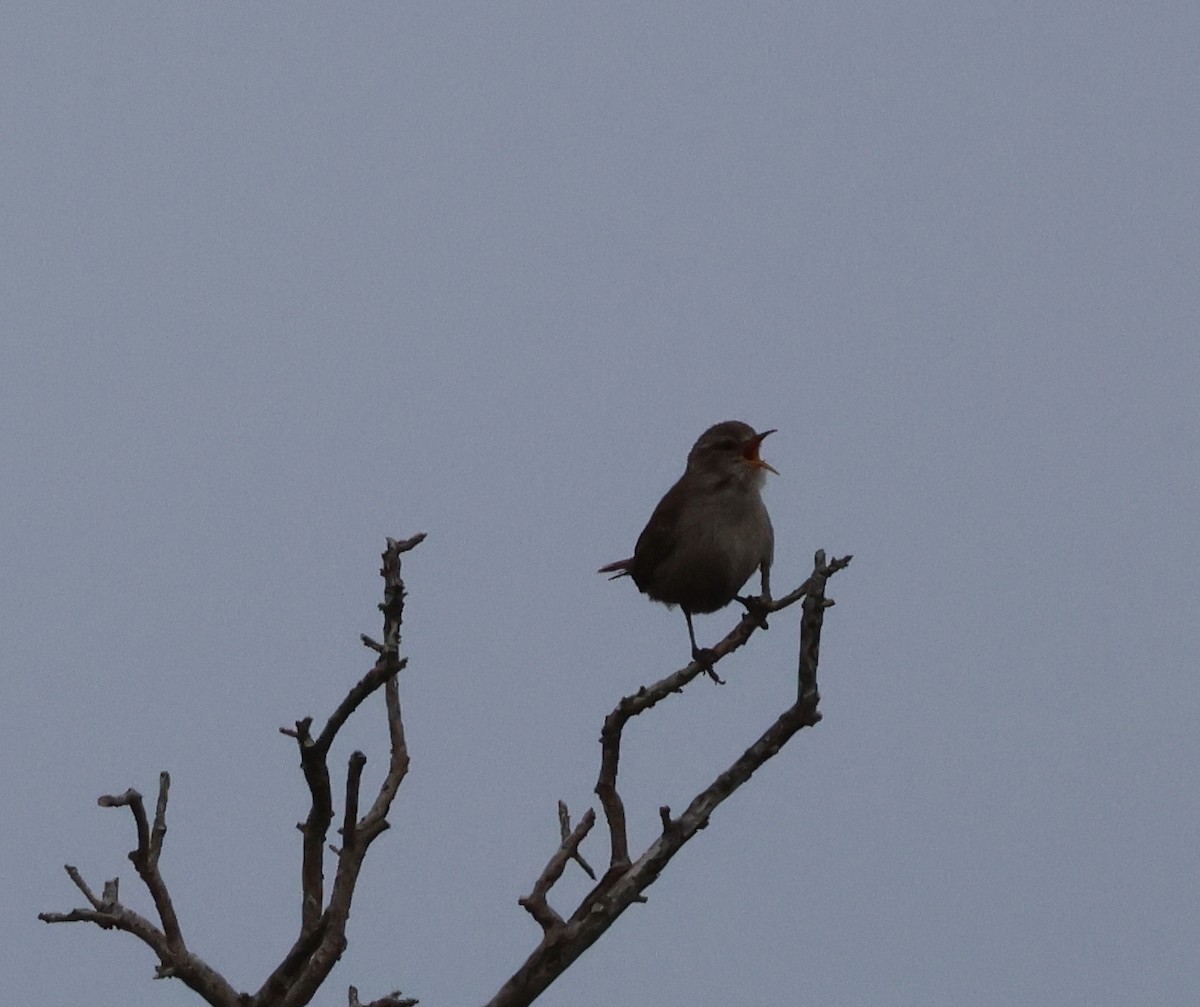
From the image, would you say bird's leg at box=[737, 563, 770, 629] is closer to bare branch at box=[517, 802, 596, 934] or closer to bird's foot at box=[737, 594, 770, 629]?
bird's foot at box=[737, 594, 770, 629]

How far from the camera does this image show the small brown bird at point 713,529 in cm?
911

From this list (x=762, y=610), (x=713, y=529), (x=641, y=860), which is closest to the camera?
(x=641, y=860)

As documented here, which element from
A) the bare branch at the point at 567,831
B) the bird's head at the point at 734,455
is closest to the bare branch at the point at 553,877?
the bare branch at the point at 567,831

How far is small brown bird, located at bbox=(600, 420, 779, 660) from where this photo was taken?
911 centimetres

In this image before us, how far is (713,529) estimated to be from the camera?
9125mm

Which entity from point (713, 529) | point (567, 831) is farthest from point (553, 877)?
point (713, 529)

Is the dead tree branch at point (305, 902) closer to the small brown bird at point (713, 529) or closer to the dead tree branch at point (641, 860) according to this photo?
the dead tree branch at point (641, 860)

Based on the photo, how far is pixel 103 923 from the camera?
623 cm

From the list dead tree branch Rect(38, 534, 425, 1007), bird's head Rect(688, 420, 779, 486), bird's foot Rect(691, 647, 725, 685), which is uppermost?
bird's head Rect(688, 420, 779, 486)

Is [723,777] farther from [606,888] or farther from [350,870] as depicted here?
[350,870]

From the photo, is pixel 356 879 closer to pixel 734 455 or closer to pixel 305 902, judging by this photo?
pixel 305 902

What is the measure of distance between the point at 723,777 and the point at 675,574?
10.4 ft

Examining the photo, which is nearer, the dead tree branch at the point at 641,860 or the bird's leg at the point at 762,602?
the dead tree branch at the point at 641,860

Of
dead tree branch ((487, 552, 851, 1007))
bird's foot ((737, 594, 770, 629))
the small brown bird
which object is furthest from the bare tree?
the small brown bird
